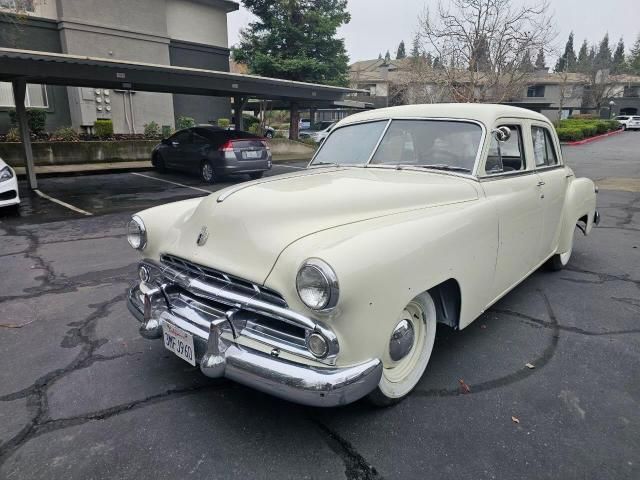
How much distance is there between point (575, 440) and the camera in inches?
94.1

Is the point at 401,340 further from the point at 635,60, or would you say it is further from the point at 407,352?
the point at 635,60

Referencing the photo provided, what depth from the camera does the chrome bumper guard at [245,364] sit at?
2080mm

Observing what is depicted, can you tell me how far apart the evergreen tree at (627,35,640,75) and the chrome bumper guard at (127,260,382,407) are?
7783 centimetres

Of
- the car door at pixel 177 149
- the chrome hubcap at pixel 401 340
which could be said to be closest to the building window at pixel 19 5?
the car door at pixel 177 149

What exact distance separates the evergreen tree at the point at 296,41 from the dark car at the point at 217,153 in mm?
10093

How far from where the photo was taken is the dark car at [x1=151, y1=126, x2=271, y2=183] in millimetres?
11734

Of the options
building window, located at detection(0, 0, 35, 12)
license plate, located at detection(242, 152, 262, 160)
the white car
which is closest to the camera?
the white car

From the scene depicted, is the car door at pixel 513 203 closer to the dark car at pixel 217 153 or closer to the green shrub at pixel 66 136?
the dark car at pixel 217 153

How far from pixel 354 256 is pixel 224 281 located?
2.59 feet

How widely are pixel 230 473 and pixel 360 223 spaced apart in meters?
1.43

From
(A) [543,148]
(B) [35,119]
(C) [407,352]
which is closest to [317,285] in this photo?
(C) [407,352]

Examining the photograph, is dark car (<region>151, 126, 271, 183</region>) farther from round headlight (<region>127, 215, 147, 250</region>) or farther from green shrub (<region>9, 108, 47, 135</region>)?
round headlight (<region>127, 215, 147, 250</region>)

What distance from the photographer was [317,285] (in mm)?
2066

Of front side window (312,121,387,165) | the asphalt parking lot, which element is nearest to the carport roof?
the asphalt parking lot
